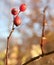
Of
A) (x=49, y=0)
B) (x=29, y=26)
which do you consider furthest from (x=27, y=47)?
(x=49, y=0)

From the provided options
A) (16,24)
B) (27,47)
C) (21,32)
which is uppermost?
(16,24)

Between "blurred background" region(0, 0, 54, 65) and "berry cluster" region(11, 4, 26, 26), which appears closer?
"berry cluster" region(11, 4, 26, 26)

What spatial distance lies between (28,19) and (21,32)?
0.16 meters

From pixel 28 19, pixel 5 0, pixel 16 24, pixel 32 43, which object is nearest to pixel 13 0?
pixel 5 0

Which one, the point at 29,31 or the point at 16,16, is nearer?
the point at 16,16

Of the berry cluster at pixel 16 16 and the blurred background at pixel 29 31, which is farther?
the blurred background at pixel 29 31

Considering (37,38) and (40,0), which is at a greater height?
(40,0)

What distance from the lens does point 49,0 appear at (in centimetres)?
152

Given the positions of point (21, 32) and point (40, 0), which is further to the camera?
point (40, 0)

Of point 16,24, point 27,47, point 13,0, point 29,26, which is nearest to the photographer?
point 16,24

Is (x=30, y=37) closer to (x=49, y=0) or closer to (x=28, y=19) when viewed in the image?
(x=28, y=19)

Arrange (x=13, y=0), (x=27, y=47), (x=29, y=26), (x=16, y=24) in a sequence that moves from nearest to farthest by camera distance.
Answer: (x=16, y=24) → (x=27, y=47) → (x=29, y=26) → (x=13, y=0)

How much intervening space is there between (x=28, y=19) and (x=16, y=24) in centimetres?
124

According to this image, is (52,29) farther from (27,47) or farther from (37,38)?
(27,47)
